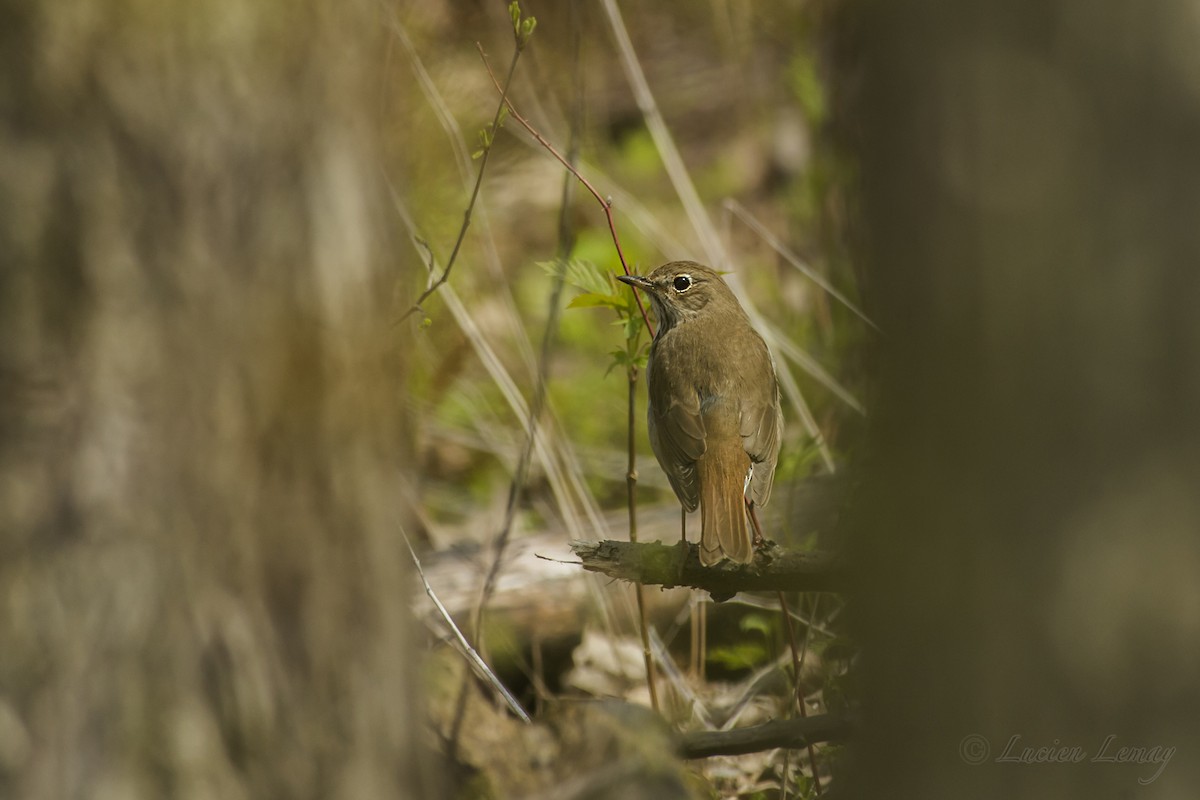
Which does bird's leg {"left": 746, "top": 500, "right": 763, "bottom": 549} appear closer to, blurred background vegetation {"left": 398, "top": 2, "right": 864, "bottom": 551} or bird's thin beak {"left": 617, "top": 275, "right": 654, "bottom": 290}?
blurred background vegetation {"left": 398, "top": 2, "right": 864, "bottom": 551}

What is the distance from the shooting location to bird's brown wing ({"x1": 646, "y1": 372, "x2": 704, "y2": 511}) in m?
3.74

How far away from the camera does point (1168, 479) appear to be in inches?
59.7

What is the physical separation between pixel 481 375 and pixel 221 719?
4.49 metres

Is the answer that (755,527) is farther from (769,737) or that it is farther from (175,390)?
(175,390)

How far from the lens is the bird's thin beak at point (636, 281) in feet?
11.1

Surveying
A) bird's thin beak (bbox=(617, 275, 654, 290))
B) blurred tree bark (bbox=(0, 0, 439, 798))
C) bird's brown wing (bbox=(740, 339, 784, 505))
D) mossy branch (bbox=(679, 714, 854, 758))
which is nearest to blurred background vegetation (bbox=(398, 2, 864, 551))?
bird's brown wing (bbox=(740, 339, 784, 505))

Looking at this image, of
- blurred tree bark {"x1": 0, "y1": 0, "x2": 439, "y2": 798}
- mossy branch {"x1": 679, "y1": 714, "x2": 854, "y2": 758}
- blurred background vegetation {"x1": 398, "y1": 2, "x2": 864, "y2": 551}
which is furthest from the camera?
blurred background vegetation {"x1": 398, "y1": 2, "x2": 864, "y2": 551}

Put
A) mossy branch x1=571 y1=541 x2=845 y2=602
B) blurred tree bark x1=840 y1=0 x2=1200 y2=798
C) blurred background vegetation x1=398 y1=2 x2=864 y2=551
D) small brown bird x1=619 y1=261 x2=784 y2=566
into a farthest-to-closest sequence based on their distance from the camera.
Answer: blurred background vegetation x1=398 y1=2 x2=864 y2=551 < small brown bird x1=619 y1=261 x2=784 y2=566 < mossy branch x1=571 y1=541 x2=845 y2=602 < blurred tree bark x1=840 y1=0 x2=1200 y2=798

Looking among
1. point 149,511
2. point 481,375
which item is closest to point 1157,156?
point 149,511

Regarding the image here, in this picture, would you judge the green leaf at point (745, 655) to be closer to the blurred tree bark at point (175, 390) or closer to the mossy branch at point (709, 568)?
the mossy branch at point (709, 568)

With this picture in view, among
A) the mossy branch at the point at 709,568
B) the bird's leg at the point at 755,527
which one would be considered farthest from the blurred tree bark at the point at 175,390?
the bird's leg at the point at 755,527

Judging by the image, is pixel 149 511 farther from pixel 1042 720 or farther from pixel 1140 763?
pixel 1140 763

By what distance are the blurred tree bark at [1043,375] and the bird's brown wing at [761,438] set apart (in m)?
2.12

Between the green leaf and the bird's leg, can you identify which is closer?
the bird's leg
